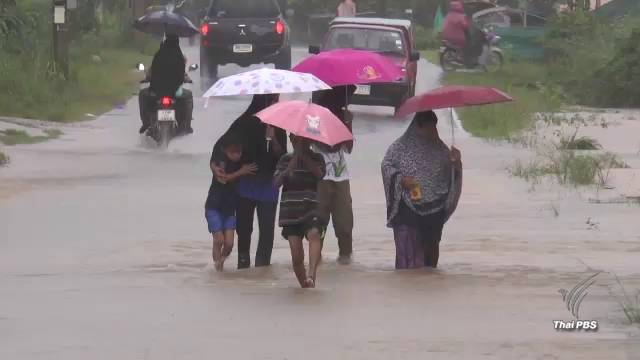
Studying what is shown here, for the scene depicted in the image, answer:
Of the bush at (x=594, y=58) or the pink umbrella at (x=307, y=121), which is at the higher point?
the pink umbrella at (x=307, y=121)

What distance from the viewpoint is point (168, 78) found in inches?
872

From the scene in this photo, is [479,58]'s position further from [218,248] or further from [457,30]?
[218,248]

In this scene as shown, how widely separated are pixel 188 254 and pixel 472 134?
11.6 m

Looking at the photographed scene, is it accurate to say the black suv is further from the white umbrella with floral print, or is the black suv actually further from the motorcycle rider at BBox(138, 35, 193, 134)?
the white umbrella with floral print

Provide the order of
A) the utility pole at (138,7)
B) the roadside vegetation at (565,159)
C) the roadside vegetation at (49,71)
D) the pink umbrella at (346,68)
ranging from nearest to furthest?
the pink umbrella at (346,68) < the roadside vegetation at (565,159) < the roadside vegetation at (49,71) < the utility pole at (138,7)

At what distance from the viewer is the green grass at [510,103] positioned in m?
25.2

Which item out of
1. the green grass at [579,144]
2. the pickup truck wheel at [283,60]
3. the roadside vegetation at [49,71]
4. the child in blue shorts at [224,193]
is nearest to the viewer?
the child in blue shorts at [224,193]

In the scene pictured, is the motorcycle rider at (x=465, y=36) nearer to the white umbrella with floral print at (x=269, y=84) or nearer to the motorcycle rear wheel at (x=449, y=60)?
the motorcycle rear wheel at (x=449, y=60)

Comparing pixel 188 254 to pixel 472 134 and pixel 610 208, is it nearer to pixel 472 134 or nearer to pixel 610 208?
pixel 610 208

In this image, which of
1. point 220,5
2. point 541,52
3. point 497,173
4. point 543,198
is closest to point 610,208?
point 543,198

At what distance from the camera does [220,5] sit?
1335 inches

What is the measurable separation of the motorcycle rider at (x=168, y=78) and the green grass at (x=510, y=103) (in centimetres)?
496

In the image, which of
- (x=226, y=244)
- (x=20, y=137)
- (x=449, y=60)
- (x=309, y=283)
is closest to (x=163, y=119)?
(x=20, y=137)

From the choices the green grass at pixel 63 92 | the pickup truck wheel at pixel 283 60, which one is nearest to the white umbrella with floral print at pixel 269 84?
the green grass at pixel 63 92
